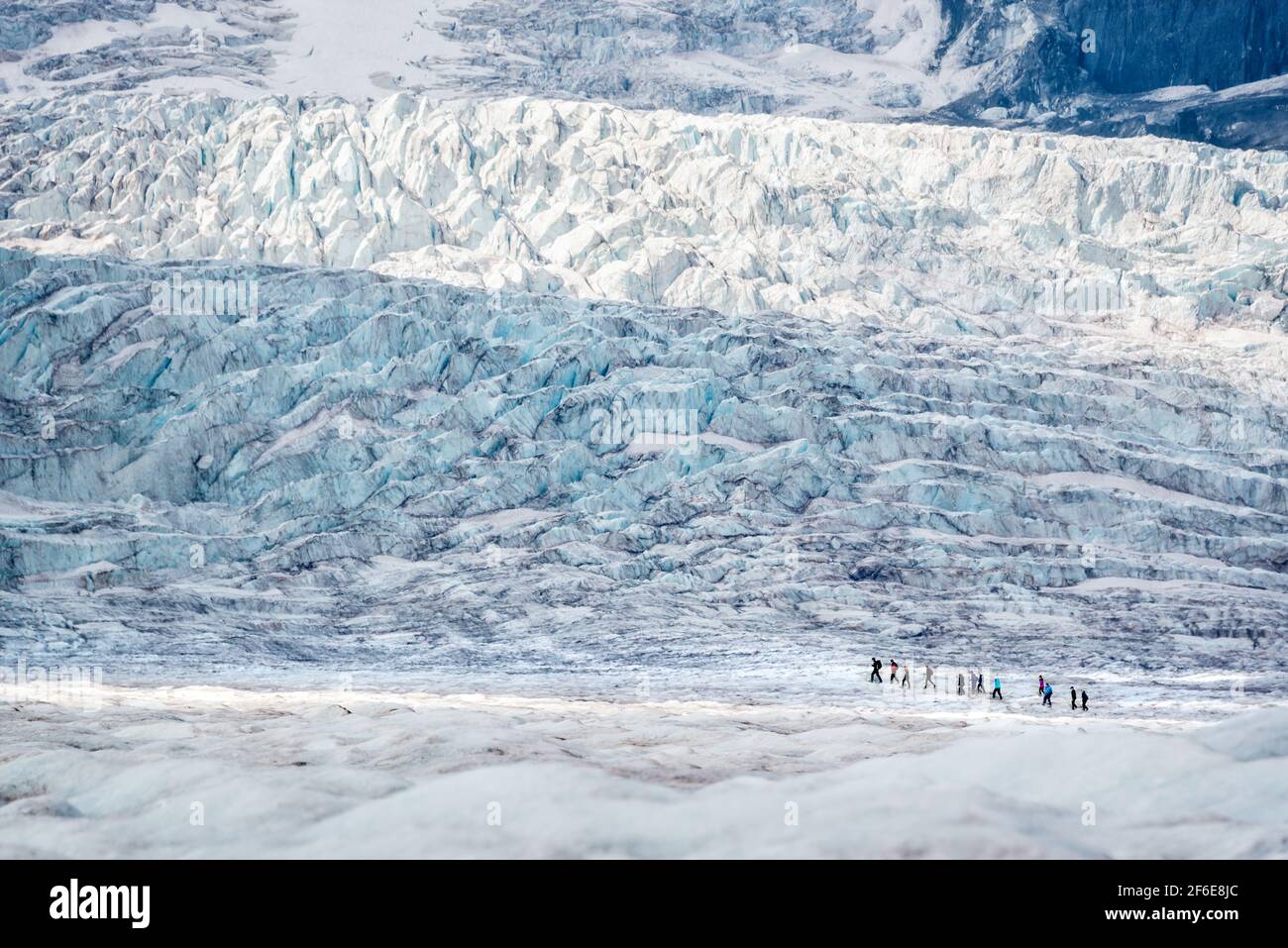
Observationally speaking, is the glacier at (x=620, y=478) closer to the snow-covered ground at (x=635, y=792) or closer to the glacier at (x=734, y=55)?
the snow-covered ground at (x=635, y=792)

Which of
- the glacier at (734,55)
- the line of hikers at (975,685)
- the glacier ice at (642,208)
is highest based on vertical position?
the glacier at (734,55)

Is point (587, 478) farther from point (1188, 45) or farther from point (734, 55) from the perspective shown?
point (1188, 45)

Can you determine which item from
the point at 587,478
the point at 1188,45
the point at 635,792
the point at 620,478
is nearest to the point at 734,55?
the point at 1188,45

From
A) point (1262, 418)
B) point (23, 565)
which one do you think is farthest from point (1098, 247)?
point (23, 565)

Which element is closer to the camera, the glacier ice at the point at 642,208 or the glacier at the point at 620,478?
the glacier at the point at 620,478

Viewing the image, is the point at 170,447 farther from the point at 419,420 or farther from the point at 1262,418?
the point at 1262,418

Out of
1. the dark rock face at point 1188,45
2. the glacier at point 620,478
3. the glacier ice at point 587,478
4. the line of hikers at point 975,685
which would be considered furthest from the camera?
the dark rock face at point 1188,45

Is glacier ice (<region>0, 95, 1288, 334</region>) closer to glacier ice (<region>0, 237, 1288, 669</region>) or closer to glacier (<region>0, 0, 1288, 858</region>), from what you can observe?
glacier (<region>0, 0, 1288, 858</region>)

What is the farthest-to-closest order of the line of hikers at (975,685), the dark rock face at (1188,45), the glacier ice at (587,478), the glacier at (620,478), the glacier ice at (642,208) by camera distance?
1. the dark rock face at (1188,45)
2. the glacier ice at (642,208)
3. the glacier ice at (587,478)
4. the line of hikers at (975,685)
5. the glacier at (620,478)

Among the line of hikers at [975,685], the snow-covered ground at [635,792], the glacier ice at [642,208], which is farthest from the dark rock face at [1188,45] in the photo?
the snow-covered ground at [635,792]

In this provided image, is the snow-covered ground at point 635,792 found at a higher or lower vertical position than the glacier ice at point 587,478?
higher
